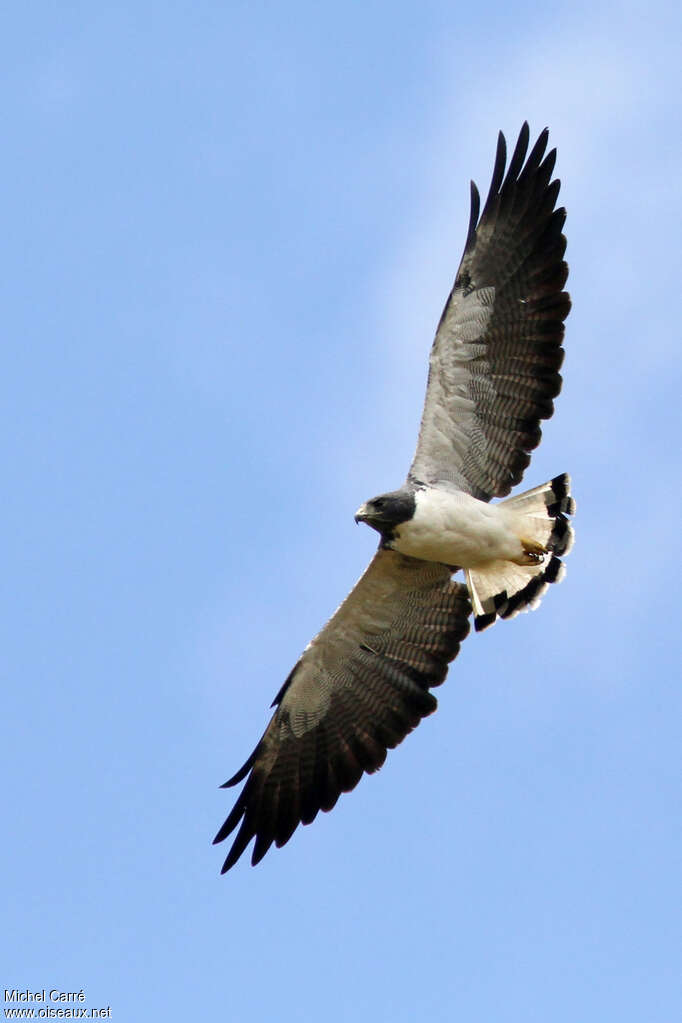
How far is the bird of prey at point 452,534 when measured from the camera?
17.8 meters

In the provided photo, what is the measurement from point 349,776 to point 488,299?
4.94 m

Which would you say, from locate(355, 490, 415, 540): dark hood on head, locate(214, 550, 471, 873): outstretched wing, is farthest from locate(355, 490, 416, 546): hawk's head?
locate(214, 550, 471, 873): outstretched wing

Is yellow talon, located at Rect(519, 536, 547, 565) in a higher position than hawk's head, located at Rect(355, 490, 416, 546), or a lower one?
lower

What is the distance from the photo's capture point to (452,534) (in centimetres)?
1783

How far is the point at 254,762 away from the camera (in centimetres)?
1878

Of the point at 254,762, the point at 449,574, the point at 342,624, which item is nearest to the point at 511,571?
the point at 449,574

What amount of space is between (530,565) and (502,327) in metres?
2.38

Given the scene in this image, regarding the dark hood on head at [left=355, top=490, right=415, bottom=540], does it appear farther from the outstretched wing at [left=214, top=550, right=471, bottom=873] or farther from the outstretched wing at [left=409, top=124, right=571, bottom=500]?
the outstretched wing at [left=214, top=550, right=471, bottom=873]

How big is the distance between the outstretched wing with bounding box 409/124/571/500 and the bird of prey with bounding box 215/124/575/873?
0.01m

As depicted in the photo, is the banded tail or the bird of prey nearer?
the bird of prey

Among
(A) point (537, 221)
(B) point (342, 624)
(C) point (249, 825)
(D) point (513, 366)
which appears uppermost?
(A) point (537, 221)

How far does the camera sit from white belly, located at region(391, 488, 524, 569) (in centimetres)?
1767

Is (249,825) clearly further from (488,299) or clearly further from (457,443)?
(488,299)

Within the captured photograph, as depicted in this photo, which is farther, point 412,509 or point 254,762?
point 254,762
